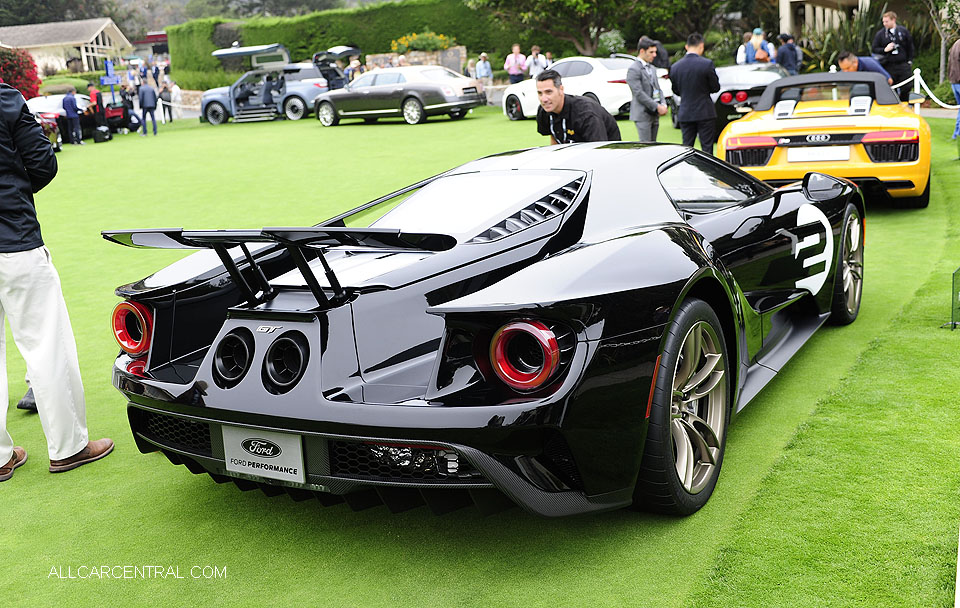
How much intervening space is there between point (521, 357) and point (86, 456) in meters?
2.34

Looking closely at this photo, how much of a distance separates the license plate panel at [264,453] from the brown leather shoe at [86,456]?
143 cm

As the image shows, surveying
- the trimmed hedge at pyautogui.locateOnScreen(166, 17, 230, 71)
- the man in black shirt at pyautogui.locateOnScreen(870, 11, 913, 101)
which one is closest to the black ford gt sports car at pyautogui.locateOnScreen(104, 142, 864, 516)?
the man in black shirt at pyautogui.locateOnScreen(870, 11, 913, 101)

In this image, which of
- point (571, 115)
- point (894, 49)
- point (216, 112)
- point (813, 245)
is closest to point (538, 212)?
point (813, 245)

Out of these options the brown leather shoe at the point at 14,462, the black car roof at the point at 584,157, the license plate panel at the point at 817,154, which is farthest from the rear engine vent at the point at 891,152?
the brown leather shoe at the point at 14,462

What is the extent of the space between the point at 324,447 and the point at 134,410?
0.88 metres

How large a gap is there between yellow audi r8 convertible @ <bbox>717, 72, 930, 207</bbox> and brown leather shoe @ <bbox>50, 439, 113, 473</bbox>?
569 centimetres

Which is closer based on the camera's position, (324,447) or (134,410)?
(324,447)

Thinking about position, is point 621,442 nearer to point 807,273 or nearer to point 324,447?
→ point 324,447

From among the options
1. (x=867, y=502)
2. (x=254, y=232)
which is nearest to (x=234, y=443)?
(x=254, y=232)

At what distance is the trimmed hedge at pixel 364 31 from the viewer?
3572 centimetres

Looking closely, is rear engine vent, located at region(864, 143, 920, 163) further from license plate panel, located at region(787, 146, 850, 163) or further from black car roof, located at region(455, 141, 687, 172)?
black car roof, located at region(455, 141, 687, 172)

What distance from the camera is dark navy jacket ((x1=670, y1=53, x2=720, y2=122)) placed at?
30.4ft

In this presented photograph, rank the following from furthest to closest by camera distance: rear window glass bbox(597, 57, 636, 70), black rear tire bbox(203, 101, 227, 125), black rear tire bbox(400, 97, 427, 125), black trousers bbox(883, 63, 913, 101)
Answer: black rear tire bbox(203, 101, 227, 125)
black rear tire bbox(400, 97, 427, 125)
rear window glass bbox(597, 57, 636, 70)
black trousers bbox(883, 63, 913, 101)

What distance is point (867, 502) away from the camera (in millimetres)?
3012
